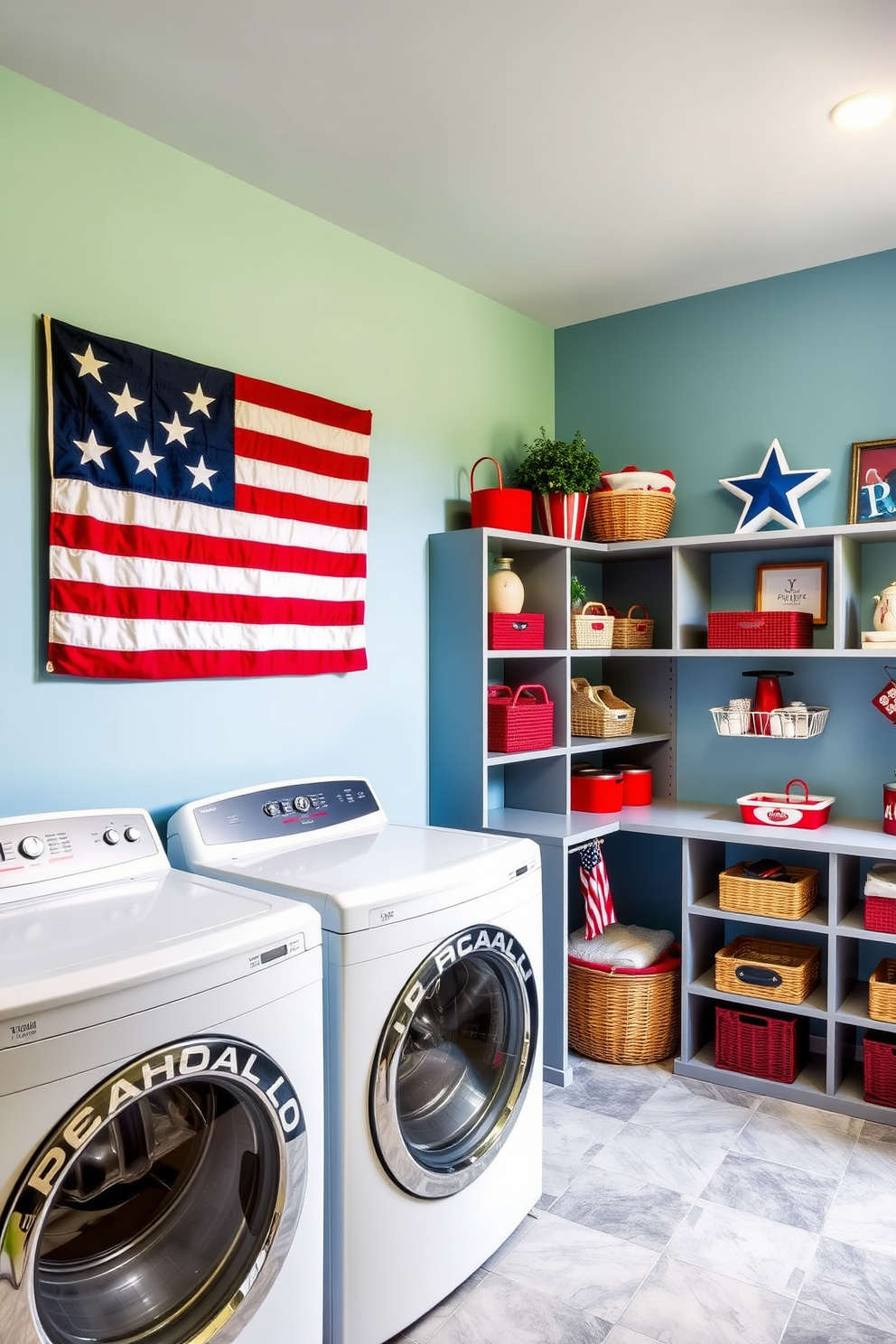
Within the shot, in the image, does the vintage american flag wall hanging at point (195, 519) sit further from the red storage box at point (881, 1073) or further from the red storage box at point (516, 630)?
the red storage box at point (881, 1073)

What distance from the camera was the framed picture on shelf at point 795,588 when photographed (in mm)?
3258

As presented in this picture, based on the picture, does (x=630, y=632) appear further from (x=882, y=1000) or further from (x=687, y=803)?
(x=882, y=1000)

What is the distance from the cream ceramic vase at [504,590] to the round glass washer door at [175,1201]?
1.85 metres

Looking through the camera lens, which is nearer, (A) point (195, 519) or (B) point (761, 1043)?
(A) point (195, 519)

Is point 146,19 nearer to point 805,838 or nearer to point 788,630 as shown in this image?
point 788,630

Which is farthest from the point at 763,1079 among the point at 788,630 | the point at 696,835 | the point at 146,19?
the point at 146,19

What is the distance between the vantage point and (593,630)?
337cm

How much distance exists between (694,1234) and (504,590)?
190 cm

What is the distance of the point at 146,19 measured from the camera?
190 cm

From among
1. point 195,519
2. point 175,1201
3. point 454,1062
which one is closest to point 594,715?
point 454,1062

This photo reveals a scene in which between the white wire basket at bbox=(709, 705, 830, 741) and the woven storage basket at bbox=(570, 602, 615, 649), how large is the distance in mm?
465

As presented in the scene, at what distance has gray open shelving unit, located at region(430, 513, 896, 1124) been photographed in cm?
291

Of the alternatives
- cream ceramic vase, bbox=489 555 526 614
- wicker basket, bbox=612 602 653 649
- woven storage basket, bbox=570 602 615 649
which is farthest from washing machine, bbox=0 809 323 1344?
wicker basket, bbox=612 602 653 649

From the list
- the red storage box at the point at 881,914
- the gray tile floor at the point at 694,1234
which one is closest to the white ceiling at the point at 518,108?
the red storage box at the point at 881,914
